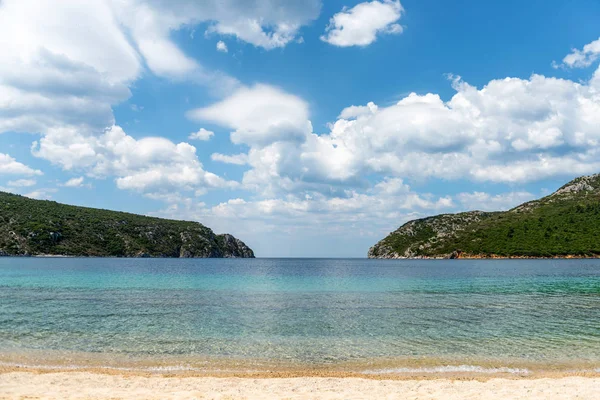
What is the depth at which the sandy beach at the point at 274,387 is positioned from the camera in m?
16.2

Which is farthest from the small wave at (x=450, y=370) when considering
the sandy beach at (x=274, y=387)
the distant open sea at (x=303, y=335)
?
the sandy beach at (x=274, y=387)

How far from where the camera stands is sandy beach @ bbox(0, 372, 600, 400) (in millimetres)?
16203

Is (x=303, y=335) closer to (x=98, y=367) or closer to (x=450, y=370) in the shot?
(x=450, y=370)

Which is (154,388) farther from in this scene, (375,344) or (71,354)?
(375,344)

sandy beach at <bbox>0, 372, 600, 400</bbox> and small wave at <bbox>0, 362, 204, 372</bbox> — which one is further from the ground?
sandy beach at <bbox>0, 372, 600, 400</bbox>

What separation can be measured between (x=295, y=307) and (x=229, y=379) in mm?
26021

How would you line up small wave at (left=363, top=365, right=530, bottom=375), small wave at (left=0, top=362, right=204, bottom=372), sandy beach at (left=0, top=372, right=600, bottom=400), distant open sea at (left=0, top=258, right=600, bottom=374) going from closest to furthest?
sandy beach at (left=0, top=372, right=600, bottom=400) < small wave at (left=363, top=365, right=530, bottom=375) < small wave at (left=0, top=362, right=204, bottom=372) < distant open sea at (left=0, top=258, right=600, bottom=374)

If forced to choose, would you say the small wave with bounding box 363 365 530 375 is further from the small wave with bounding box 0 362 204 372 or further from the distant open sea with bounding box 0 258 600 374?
the small wave with bounding box 0 362 204 372

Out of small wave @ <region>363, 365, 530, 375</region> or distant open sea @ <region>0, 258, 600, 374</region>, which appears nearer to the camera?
small wave @ <region>363, 365, 530, 375</region>

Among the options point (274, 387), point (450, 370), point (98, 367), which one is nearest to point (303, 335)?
point (450, 370)

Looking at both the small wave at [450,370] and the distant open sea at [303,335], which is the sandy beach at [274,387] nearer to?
the small wave at [450,370]

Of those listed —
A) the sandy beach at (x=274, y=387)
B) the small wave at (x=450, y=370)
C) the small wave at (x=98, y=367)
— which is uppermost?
the sandy beach at (x=274, y=387)

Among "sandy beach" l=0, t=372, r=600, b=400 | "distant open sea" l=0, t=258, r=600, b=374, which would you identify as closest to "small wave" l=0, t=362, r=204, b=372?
"distant open sea" l=0, t=258, r=600, b=374

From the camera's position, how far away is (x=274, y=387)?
1786 cm
